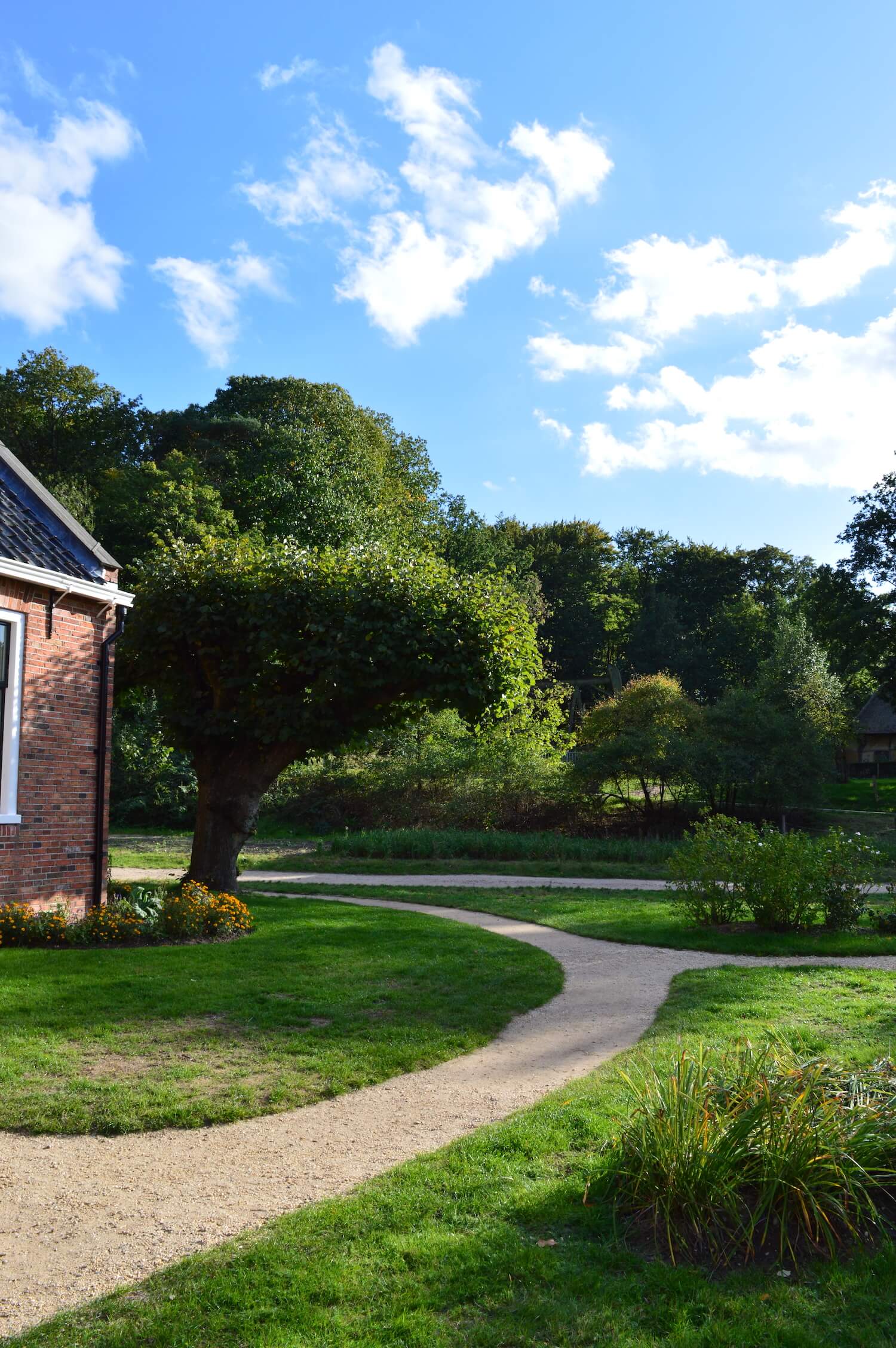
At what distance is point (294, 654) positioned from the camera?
12.5m

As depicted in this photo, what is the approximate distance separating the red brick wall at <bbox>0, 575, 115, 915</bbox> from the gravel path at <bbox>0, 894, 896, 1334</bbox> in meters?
5.79

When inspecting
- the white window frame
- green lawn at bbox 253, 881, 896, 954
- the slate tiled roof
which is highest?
the slate tiled roof

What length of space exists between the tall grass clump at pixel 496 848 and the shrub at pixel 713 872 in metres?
8.45

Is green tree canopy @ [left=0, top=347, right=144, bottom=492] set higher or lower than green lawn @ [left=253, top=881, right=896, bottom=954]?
higher

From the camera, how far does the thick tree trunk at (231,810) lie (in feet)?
44.4

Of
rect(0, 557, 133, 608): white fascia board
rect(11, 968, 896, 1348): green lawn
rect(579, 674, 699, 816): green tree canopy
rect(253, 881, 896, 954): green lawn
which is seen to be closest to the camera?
rect(11, 968, 896, 1348): green lawn

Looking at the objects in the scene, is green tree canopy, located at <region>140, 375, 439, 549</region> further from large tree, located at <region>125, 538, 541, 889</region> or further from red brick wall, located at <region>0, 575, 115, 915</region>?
red brick wall, located at <region>0, 575, 115, 915</region>

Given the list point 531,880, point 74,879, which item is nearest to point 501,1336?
point 74,879

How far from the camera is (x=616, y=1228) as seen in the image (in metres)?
3.76

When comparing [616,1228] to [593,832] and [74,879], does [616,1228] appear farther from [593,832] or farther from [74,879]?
[593,832]

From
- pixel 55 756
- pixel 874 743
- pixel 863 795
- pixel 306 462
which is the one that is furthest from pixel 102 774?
pixel 874 743

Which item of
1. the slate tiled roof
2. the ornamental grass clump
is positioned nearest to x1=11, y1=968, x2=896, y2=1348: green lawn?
the ornamental grass clump

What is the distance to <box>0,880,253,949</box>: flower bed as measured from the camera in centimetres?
987

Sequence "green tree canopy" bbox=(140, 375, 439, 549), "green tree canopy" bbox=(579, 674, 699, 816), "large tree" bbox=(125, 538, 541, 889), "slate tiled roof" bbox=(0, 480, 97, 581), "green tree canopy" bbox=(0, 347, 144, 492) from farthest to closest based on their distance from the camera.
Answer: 1. "green tree canopy" bbox=(0, 347, 144, 492)
2. "green tree canopy" bbox=(140, 375, 439, 549)
3. "green tree canopy" bbox=(579, 674, 699, 816)
4. "large tree" bbox=(125, 538, 541, 889)
5. "slate tiled roof" bbox=(0, 480, 97, 581)
